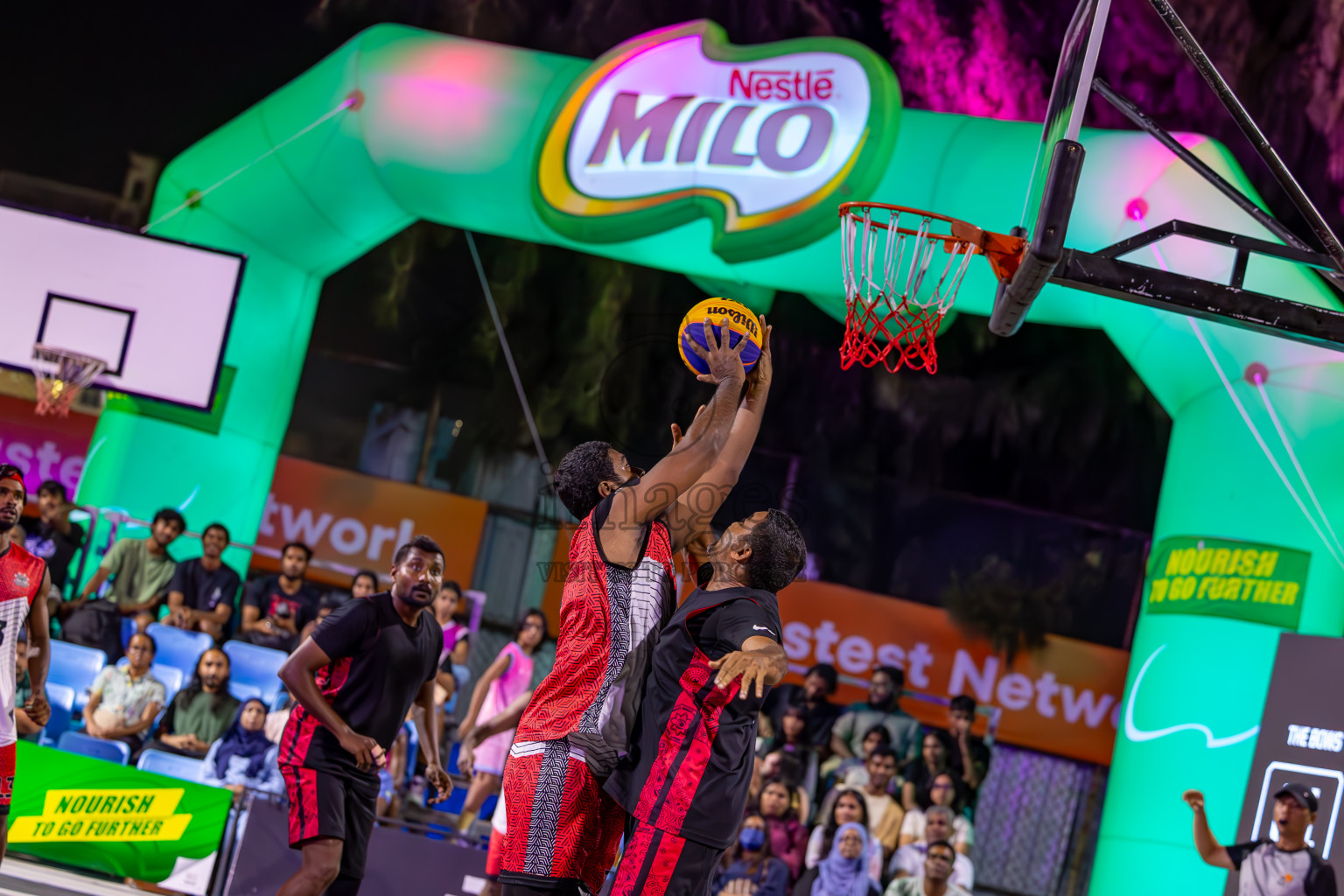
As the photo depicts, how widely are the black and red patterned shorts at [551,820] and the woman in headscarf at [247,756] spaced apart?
4.99 metres

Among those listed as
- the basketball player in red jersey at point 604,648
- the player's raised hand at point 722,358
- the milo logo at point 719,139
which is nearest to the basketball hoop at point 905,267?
the milo logo at point 719,139

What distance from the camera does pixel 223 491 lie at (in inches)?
425

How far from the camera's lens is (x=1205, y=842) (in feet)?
25.3

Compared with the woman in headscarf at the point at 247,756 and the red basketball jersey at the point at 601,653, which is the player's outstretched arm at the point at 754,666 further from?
the woman in headscarf at the point at 247,756

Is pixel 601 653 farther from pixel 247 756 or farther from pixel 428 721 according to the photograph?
pixel 247 756

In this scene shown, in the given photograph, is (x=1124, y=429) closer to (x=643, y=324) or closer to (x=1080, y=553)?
(x=1080, y=553)

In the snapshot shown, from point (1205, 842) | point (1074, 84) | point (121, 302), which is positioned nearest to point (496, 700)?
point (1205, 842)

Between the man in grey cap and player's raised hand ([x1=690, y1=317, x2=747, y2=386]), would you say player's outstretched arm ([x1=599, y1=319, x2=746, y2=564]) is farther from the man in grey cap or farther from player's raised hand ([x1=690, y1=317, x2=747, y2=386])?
the man in grey cap

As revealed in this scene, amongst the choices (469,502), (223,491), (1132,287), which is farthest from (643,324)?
(1132,287)

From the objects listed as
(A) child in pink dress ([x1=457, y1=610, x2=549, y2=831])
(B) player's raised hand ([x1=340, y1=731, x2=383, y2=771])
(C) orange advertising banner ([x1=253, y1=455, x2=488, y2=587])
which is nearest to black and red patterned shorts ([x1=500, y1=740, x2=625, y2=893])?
(B) player's raised hand ([x1=340, y1=731, x2=383, y2=771])

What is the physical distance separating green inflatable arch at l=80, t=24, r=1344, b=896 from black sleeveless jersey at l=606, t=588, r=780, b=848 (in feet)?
19.8

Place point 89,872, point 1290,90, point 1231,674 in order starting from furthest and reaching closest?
point 1290,90
point 1231,674
point 89,872

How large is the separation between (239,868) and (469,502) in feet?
19.7

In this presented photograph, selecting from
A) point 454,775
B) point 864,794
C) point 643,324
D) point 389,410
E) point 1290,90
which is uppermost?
point 1290,90
